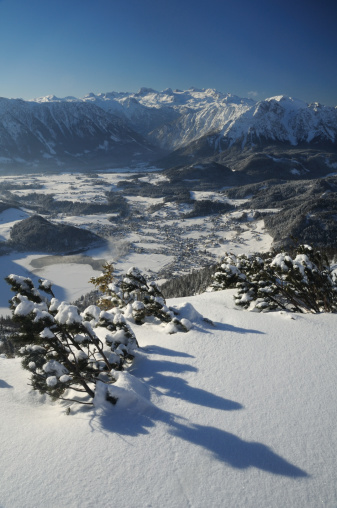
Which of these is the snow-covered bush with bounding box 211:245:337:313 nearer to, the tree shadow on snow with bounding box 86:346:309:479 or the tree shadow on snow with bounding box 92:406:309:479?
the tree shadow on snow with bounding box 86:346:309:479

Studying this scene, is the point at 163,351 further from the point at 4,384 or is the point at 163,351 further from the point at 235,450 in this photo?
the point at 4,384

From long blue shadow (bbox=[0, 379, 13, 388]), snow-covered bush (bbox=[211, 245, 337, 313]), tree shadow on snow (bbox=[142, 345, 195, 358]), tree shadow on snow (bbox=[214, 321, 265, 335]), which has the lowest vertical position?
long blue shadow (bbox=[0, 379, 13, 388])

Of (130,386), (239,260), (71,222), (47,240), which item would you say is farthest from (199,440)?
(71,222)

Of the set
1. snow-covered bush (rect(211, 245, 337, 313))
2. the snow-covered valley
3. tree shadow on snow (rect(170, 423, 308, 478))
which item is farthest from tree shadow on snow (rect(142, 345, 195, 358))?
snow-covered bush (rect(211, 245, 337, 313))

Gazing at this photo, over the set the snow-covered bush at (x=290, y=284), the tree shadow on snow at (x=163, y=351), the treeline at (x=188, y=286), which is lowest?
the treeline at (x=188, y=286)

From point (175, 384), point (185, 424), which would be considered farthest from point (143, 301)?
point (185, 424)

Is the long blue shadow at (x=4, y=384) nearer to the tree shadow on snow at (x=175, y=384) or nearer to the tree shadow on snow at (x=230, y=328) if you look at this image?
the tree shadow on snow at (x=175, y=384)

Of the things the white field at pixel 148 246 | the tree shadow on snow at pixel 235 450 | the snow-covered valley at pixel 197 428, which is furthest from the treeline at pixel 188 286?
the tree shadow on snow at pixel 235 450

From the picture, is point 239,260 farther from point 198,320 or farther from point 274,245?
point 274,245
